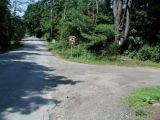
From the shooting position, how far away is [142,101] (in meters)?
11.6

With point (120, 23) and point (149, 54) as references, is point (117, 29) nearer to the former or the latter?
point (120, 23)

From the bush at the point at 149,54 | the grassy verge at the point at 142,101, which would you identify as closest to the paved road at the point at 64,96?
the grassy verge at the point at 142,101

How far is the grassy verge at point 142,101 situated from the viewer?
999cm

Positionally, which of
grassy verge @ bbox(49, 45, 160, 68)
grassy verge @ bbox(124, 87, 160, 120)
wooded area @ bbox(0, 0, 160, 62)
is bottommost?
grassy verge @ bbox(49, 45, 160, 68)

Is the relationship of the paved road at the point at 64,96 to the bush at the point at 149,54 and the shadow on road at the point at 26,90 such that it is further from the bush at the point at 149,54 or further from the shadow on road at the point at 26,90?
the bush at the point at 149,54

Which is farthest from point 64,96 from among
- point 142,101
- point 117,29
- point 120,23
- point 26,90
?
point 120,23

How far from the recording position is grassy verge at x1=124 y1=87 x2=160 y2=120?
999cm

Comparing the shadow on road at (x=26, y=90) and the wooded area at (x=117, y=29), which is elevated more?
the wooded area at (x=117, y=29)

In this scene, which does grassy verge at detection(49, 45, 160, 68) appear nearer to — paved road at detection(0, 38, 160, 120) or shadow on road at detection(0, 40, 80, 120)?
paved road at detection(0, 38, 160, 120)

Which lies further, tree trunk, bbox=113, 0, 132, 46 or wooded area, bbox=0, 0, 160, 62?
tree trunk, bbox=113, 0, 132, 46

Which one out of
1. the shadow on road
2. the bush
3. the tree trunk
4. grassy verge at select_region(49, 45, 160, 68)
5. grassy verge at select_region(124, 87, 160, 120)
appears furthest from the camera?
the tree trunk

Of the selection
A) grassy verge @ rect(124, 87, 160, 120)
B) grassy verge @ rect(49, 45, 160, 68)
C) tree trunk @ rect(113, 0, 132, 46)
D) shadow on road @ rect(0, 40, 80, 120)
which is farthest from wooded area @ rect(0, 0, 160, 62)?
grassy verge @ rect(124, 87, 160, 120)

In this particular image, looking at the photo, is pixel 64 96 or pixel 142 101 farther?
pixel 64 96

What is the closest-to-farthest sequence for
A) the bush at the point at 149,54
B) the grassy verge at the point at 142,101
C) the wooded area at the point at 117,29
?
the grassy verge at the point at 142,101 → the bush at the point at 149,54 → the wooded area at the point at 117,29
